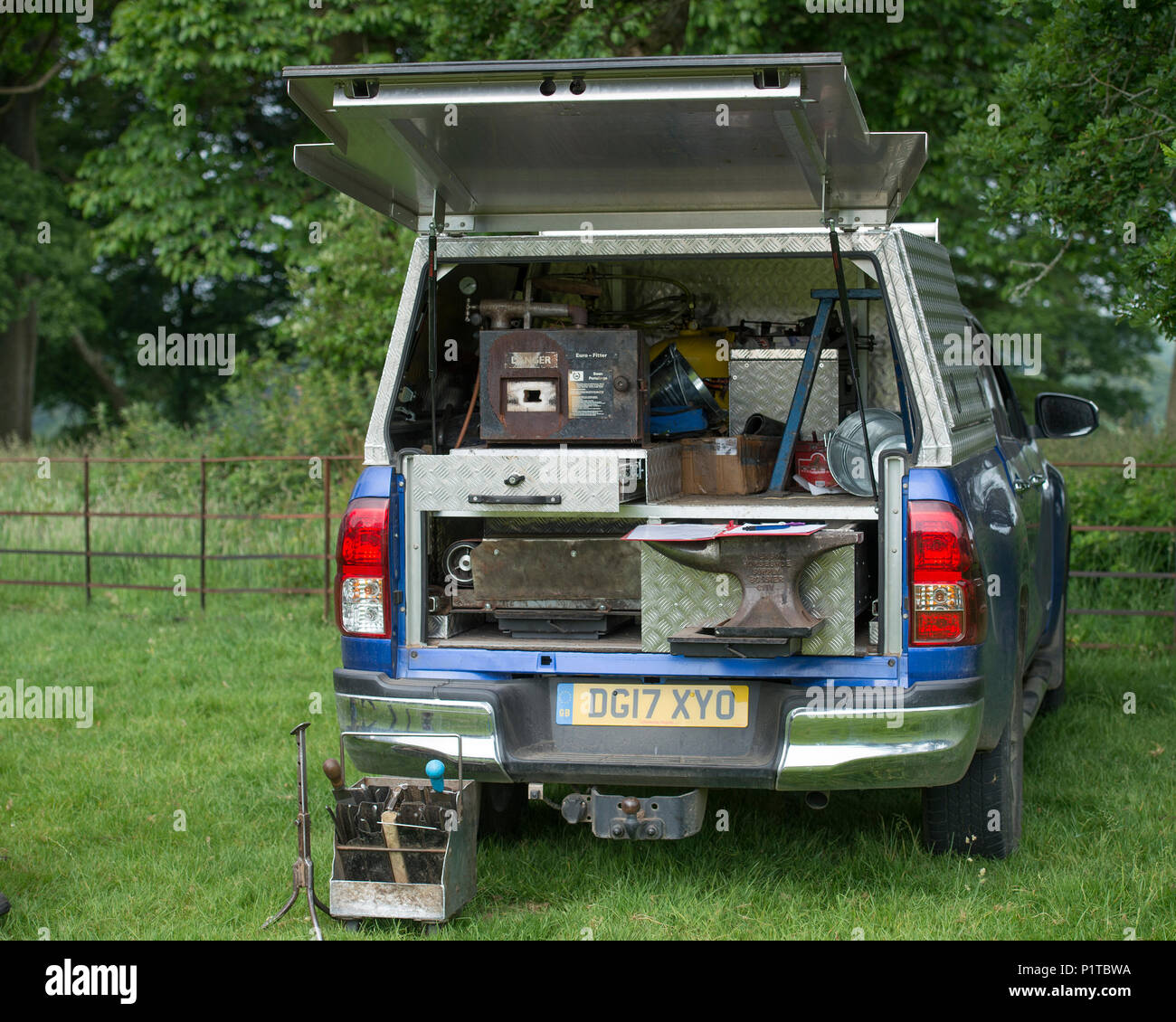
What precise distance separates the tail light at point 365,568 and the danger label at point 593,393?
2.49 feet

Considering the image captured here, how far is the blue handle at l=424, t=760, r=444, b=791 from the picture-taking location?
13.8 ft

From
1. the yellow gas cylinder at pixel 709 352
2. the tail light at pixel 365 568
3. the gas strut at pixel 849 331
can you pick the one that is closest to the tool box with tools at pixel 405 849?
the tail light at pixel 365 568

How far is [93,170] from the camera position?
62.7 feet

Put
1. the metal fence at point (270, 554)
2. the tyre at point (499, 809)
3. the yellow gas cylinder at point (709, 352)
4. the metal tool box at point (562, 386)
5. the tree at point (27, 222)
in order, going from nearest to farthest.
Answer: the metal tool box at point (562, 386) < the tyre at point (499, 809) < the yellow gas cylinder at point (709, 352) < the metal fence at point (270, 554) < the tree at point (27, 222)

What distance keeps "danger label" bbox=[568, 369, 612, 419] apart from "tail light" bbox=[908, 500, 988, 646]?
111 cm

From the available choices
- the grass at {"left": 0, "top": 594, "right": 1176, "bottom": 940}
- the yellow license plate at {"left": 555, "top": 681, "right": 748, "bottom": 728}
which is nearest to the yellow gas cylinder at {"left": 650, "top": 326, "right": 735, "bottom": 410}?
the grass at {"left": 0, "top": 594, "right": 1176, "bottom": 940}

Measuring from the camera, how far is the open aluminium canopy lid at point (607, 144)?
151 inches

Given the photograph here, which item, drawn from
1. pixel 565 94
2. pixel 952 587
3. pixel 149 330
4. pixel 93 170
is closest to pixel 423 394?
pixel 565 94

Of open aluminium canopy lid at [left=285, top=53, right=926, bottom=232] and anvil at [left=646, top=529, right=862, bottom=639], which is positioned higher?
open aluminium canopy lid at [left=285, top=53, right=926, bottom=232]

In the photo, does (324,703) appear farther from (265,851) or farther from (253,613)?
(253,613)

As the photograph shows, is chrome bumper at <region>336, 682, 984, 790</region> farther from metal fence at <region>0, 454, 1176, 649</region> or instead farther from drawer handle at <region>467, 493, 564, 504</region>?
metal fence at <region>0, 454, 1176, 649</region>

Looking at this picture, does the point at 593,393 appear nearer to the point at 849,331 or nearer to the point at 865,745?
the point at 849,331

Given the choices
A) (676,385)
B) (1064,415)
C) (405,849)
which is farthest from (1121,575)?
(405,849)

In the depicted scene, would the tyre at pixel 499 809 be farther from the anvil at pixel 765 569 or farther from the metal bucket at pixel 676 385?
the metal bucket at pixel 676 385
